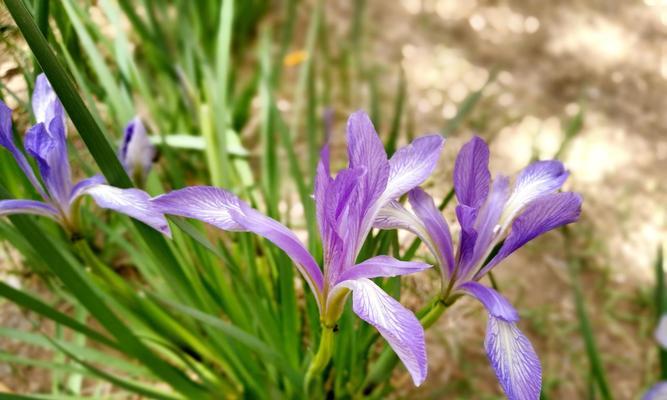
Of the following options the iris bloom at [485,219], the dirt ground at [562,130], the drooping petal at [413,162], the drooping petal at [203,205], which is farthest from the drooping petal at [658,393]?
the drooping petal at [203,205]

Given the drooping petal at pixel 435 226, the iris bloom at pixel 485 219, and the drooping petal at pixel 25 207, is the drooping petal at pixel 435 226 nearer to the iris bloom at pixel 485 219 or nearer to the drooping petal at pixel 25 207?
the iris bloom at pixel 485 219

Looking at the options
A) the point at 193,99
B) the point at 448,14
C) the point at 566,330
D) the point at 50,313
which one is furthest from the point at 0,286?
the point at 448,14

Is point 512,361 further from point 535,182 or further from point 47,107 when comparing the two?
point 47,107

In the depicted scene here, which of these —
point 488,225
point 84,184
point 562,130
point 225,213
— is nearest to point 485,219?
point 488,225

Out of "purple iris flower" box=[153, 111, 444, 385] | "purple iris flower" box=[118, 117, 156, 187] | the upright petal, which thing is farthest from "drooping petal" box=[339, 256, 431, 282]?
"purple iris flower" box=[118, 117, 156, 187]

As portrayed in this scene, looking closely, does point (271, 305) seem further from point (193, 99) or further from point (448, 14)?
point (448, 14)

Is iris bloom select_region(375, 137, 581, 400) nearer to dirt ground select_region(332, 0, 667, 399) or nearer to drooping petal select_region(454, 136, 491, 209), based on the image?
drooping petal select_region(454, 136, 491, 209)
